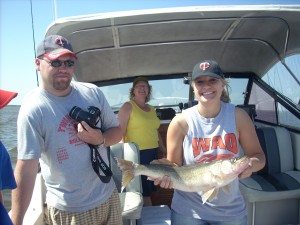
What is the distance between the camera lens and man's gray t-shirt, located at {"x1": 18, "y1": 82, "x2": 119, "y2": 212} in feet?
6.89

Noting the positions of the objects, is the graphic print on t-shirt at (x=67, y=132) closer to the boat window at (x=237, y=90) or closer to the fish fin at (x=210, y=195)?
the fish fin at (x=210, y=195)

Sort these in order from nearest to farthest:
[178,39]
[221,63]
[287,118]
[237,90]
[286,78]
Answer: [178,39], [286,78], [287,118], [221,63], [237,90]

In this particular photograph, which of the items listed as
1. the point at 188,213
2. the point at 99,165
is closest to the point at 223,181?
the point at 188,213

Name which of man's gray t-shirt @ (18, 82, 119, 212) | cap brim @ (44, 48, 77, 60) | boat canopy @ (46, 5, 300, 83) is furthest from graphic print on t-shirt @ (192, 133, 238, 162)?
boat canopy @ (46, 5, 300, 83)

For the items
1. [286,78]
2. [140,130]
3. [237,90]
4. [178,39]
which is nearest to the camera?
[140,130]

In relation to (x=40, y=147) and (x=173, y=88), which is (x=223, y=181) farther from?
(x=173, y=88)

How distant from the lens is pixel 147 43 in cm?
502

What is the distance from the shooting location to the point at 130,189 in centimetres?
397

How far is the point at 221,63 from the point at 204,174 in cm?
428

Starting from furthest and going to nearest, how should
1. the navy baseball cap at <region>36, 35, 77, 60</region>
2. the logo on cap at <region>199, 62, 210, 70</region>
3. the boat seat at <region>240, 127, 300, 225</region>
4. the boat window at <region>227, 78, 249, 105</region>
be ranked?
the boat window at <region>227, 78, 249, 105</region>
the boat seat at <region>240, 127, 300, 225</region>
the logo on cap at <region>199, 62, 210, 70</region>
the navy baseball cap at <region>36, 35, 77, 60</region>

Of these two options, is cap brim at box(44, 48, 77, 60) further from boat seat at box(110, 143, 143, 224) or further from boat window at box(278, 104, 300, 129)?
boat window at box(278, 104, 300, 129)

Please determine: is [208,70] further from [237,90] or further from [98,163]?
[237,90]

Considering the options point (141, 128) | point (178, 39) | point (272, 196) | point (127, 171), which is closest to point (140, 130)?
point (141, 128)

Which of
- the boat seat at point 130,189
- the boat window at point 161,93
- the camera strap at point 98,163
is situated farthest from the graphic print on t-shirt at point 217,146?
the boat window at point 161,93
